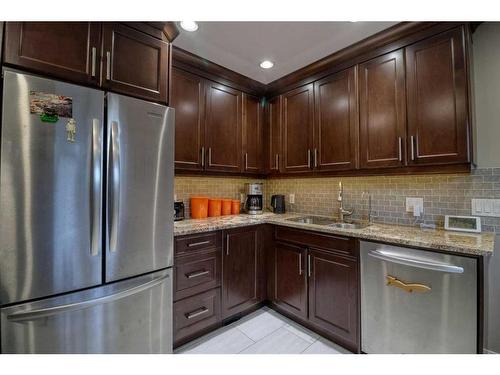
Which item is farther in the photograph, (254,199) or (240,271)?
(254,199)

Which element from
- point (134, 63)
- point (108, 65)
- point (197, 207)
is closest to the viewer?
point (108, 65)

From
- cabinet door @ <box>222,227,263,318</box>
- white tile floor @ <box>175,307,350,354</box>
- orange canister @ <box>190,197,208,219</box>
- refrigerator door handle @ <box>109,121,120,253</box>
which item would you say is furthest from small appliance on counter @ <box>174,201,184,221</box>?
white tile floor @ <box>175,307,350,354</box>

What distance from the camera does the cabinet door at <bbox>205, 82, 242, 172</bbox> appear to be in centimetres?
223

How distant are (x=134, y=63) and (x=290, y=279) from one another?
203 centimetres

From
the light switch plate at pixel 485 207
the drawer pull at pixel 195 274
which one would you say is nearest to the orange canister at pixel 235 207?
the drawer pull at pixel 195 274

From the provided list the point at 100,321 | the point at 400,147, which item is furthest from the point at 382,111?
the point at 100,321

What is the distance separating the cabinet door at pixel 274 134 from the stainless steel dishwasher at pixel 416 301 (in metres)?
1.35

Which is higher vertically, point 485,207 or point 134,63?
point 134,63

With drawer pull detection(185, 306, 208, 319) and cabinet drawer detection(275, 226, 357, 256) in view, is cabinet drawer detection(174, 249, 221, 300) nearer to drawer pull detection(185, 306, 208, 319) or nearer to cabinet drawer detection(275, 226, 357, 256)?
drawer pull detection(185, 306, 208, 319)

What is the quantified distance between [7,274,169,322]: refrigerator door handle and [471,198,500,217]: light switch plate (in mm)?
2225

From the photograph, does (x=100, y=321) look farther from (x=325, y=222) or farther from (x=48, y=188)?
(x=325, y=222)

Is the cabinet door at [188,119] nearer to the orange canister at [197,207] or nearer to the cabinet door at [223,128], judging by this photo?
the cabinet door at [223,128]

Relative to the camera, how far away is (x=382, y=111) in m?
1.81

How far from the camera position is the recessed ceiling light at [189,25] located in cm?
163
